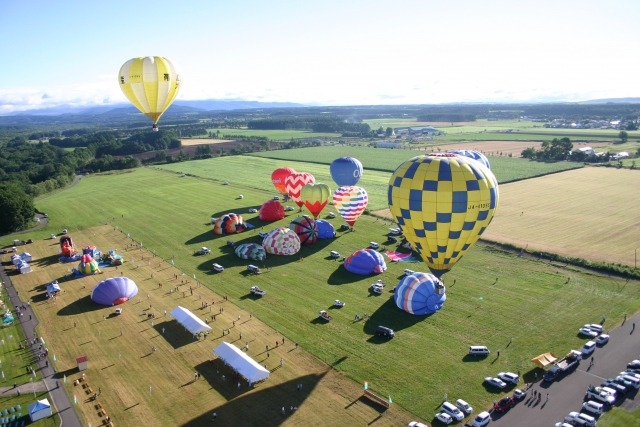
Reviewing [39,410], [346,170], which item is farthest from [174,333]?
[346,170]

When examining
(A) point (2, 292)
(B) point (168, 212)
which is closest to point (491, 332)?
(A) point (2, 292)

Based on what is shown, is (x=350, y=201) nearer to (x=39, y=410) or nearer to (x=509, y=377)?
(x=509, y=377)

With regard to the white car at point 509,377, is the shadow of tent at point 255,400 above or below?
below

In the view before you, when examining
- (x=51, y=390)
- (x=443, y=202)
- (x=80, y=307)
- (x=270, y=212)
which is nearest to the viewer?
(x=51, y=390)

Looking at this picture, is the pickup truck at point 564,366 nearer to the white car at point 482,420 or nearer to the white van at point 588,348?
the white van at point 588,348

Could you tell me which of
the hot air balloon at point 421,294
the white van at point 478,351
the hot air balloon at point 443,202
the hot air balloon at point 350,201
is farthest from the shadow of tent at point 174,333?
the hot air balloon at point 350,201

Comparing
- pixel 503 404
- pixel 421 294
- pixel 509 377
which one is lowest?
pixel 503 404
